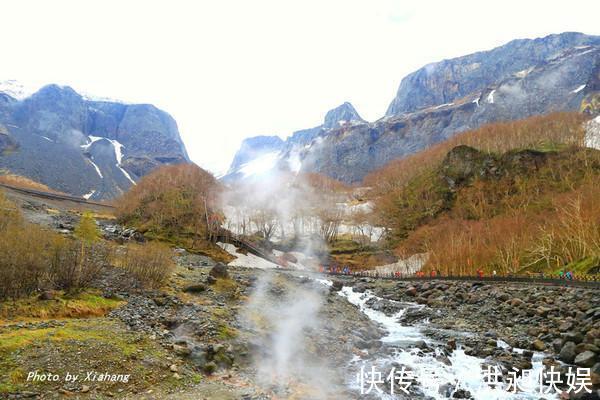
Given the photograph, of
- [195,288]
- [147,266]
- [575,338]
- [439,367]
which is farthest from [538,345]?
[147,266]

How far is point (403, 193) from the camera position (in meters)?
131

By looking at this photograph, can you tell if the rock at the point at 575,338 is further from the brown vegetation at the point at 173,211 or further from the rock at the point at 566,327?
the brown vegetation at the point at 173,211

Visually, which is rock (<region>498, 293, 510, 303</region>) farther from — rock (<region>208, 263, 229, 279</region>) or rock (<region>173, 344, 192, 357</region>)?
rock (<region>173, 344, 192, 357</region>)

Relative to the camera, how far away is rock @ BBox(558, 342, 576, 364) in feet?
58.1

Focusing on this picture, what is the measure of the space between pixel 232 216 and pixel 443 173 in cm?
7049

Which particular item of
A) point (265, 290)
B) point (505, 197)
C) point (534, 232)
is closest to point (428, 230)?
point (505, 197)

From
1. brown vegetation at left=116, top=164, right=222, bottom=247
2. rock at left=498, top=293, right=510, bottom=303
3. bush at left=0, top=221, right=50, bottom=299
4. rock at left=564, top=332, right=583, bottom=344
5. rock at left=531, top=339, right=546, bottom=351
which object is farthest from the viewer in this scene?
brown vegetation at left=116, top=164, right=222, bottom=247

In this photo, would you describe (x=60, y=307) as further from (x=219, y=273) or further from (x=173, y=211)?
(x=173, y=211)

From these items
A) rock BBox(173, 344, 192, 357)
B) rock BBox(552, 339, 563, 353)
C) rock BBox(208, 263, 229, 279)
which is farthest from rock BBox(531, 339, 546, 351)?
rock BBox(208, 263, 229, 279)

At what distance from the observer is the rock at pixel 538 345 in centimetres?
2032

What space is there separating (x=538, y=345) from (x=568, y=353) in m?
2.66

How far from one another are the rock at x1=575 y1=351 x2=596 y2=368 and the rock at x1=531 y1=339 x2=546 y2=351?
360 cm

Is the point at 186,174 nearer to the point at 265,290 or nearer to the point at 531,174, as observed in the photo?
the point at 265,290

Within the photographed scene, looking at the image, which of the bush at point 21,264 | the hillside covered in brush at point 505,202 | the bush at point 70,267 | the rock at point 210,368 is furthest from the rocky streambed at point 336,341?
the hillside covered in brush at point 505,202
